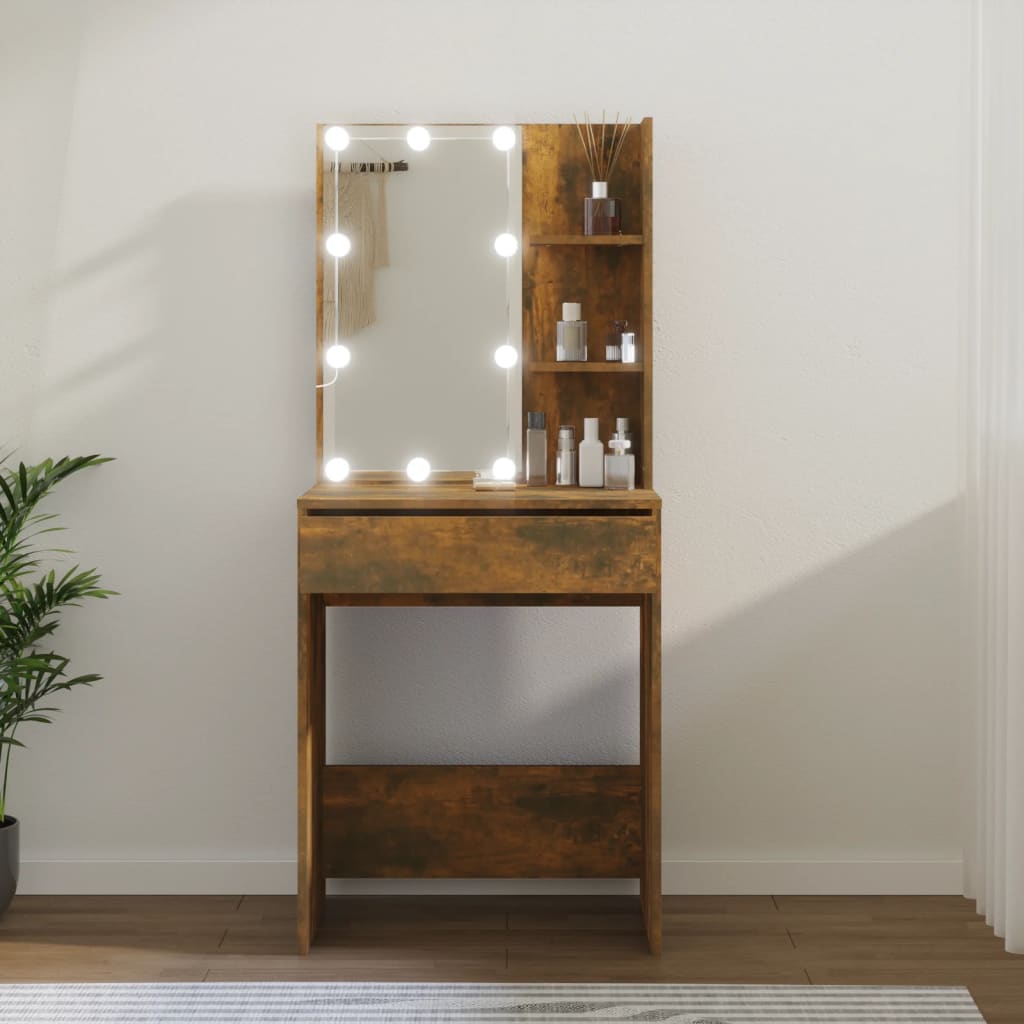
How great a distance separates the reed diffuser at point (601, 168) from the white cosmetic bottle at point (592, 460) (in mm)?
440

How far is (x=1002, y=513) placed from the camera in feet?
7.89

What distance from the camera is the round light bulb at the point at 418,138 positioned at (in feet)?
8.30

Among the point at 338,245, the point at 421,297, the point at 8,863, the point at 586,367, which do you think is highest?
the point at 338,245

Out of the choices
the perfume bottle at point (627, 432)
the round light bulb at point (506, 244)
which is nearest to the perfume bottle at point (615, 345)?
the perfume bottle at point (627, 432)

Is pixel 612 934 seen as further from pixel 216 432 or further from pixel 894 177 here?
pixel 894 177

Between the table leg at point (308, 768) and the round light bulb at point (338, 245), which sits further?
the round light bulb at point (338, 245)

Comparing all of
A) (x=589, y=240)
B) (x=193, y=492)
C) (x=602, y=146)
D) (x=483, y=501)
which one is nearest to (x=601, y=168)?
(x=602, y=146)

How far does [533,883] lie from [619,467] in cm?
102

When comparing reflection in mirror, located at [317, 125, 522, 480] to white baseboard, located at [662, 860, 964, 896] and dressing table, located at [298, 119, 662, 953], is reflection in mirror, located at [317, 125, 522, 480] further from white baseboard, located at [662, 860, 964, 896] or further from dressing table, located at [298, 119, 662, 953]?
white baseboard, located at [662, 860, 964, 896]

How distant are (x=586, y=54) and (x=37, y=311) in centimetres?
139

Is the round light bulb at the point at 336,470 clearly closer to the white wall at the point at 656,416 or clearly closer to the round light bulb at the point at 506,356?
the white wall at the point at 656,416

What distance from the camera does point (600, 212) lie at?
252 centimetres

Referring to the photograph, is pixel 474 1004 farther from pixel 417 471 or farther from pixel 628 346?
pixel 628 346

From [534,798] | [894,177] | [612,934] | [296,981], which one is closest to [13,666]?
[296,981]
